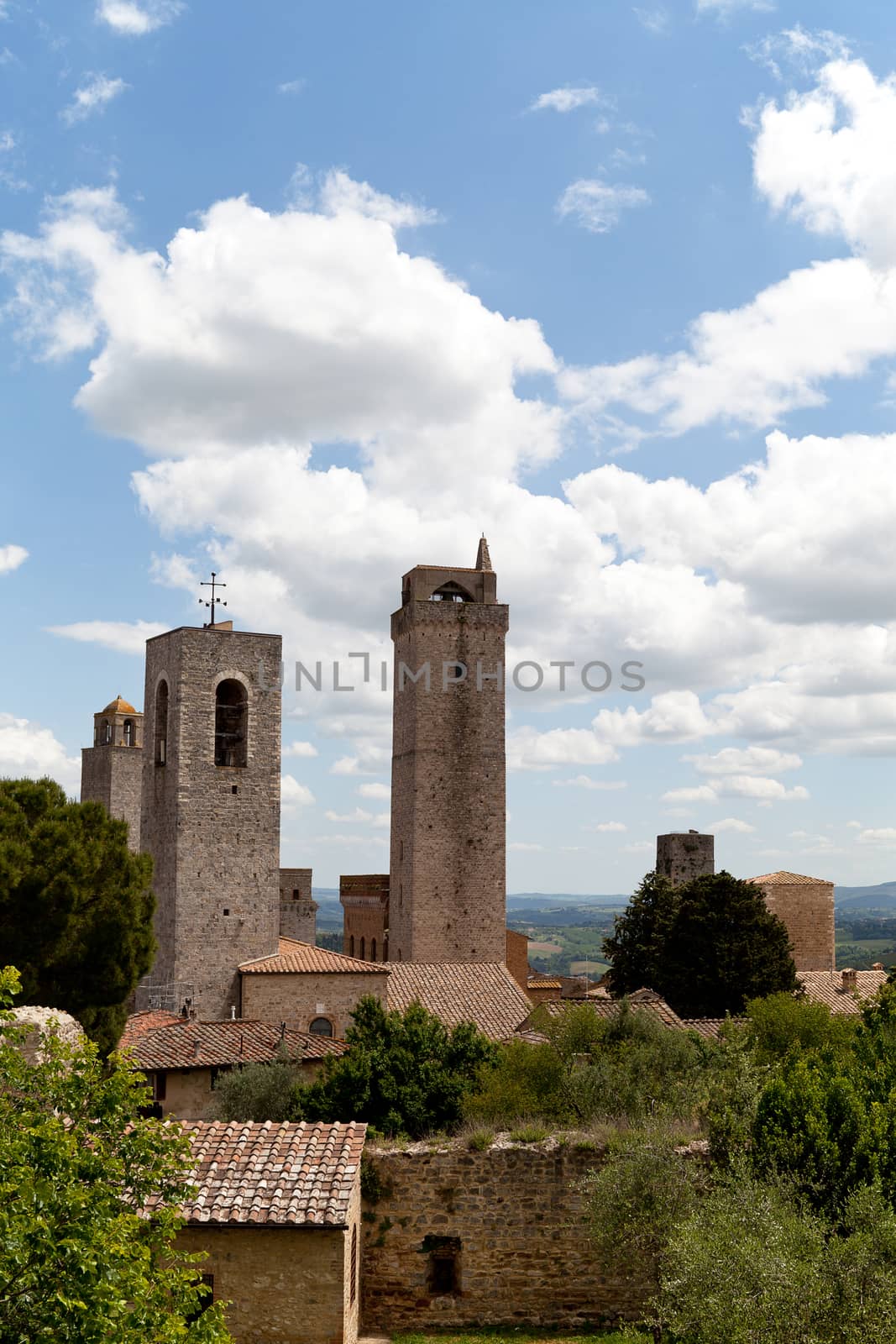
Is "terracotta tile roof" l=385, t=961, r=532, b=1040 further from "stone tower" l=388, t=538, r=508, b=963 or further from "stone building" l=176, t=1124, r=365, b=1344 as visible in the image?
"stone building" l=176, t=1124, r=365, b=1344

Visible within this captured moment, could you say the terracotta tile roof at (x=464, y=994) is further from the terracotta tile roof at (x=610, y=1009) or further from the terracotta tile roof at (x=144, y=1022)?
the terracotta tile roof at (x=144, y=1022)

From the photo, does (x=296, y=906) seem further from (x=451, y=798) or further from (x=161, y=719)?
(x=161, y=719)

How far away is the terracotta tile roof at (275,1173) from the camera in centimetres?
1158

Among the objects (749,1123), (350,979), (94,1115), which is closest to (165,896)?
(350,979)

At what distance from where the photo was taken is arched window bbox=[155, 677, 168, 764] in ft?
109

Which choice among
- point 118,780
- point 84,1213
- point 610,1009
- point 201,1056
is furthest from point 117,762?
point 84,1213

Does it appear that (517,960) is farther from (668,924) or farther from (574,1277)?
(574,1277)

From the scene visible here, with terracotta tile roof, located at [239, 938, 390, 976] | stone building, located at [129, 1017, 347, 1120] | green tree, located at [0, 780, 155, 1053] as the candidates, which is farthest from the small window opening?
terracotta tile roof, located at [239, 938, 390, 976]

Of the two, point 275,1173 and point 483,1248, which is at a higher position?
point 275,1173

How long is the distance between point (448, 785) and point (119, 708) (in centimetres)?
2195

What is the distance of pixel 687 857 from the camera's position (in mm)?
47031

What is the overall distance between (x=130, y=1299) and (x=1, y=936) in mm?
14472

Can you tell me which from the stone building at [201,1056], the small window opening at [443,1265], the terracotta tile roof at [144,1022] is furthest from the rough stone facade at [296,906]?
the small window opening at [443,1265]

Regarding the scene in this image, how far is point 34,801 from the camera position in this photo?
73.7 feet
